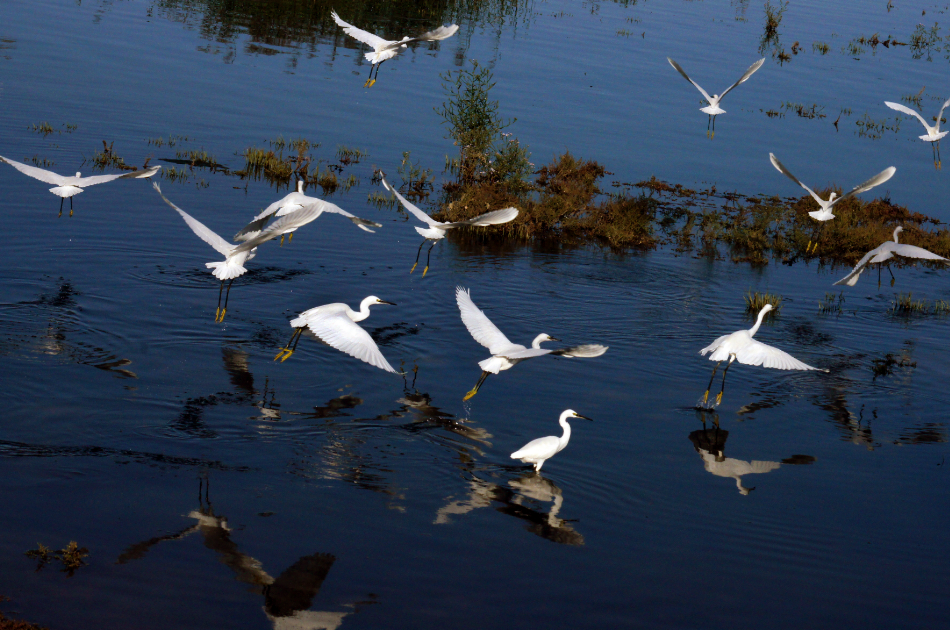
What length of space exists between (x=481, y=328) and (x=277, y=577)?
168 inches

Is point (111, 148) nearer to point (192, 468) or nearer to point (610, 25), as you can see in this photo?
point (192, 468)

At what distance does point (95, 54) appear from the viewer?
1069 inches

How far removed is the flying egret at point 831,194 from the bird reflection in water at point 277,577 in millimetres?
10188

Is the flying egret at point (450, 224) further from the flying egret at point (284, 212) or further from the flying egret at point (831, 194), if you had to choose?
the flying egret at point (831, 194)

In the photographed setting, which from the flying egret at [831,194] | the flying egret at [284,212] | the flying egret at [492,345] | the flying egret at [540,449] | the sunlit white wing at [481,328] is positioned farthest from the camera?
the flying egret at [831,194]

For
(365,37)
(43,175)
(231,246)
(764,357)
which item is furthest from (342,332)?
(365,37)

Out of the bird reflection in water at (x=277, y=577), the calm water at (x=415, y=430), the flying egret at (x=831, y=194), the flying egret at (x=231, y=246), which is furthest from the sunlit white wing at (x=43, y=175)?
the flying egret at (x=831, y=194)

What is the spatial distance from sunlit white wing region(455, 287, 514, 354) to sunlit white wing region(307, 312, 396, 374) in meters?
1.13

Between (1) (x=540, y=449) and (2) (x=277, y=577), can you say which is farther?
(1) (x=540, y=449)

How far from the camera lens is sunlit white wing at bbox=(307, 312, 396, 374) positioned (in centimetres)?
983

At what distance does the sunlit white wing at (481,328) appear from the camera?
10234 millimetres

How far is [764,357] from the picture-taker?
1097cm

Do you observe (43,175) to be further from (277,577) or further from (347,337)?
(277,577)

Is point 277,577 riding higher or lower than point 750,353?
lower
